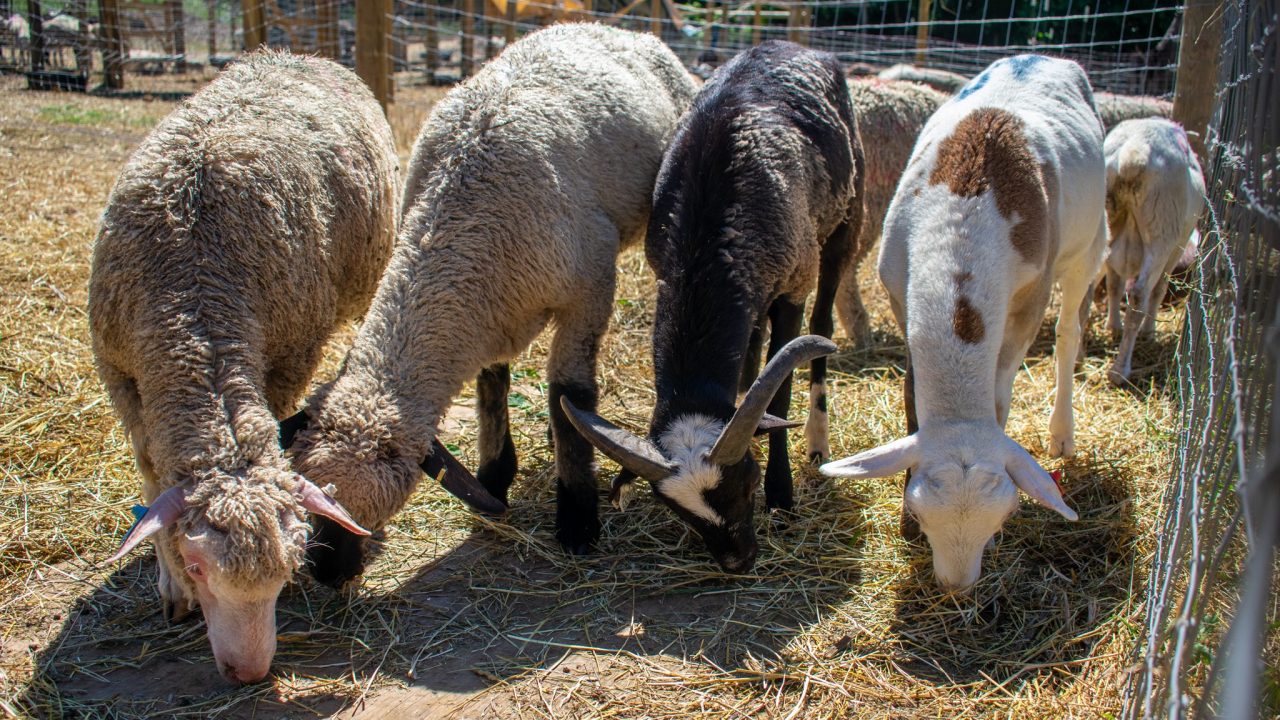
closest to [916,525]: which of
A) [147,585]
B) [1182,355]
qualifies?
[1182,355]

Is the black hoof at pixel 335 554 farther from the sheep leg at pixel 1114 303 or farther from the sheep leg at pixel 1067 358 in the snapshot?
the sheep leg at pixel 1114 303

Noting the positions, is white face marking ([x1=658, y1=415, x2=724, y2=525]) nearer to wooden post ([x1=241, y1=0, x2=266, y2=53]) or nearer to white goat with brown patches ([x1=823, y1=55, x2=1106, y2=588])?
white goat with brown patches ([x1=823, y1=55, x2=1106, y2=588])

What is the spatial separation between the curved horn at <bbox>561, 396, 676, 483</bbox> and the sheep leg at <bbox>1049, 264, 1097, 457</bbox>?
8.94 feet

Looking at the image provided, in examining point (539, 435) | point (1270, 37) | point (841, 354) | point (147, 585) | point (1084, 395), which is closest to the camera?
point (1270, 37)

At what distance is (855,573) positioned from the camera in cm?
432

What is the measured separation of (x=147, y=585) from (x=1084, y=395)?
5.53 m

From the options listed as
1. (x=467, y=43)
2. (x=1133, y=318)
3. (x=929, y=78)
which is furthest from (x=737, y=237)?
(x=467, y=43)

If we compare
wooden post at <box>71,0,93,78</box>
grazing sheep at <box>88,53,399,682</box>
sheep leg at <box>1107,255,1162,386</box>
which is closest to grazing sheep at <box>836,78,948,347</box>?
sheep leg at <box>1107,255,1162,386</box>

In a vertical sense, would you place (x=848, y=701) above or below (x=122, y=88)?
below

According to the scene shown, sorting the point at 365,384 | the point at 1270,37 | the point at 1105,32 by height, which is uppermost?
the point at 1105,32

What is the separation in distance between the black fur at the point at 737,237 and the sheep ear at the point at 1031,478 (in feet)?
3.38

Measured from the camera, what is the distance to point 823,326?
5.59 m

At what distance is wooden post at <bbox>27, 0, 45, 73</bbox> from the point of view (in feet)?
46.6

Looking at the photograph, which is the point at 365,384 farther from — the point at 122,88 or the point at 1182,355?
the point at 122,88
